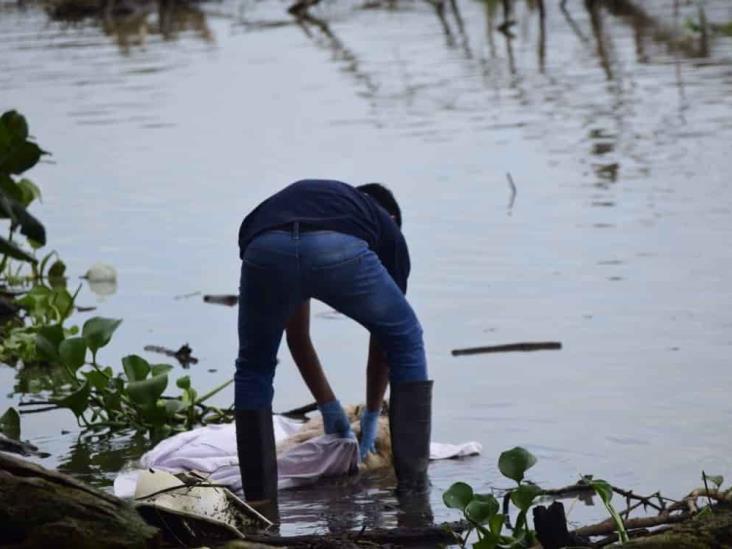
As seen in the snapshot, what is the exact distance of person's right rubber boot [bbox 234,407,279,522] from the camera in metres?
6.30

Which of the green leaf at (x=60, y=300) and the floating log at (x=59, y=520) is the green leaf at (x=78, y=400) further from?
the floating log at (x=59, y=520)

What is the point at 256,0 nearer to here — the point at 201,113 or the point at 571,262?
the point at 201,113

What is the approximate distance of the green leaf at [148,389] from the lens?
7.30 meters

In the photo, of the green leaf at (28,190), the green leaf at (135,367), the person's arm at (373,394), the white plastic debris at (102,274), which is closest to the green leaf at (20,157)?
the green leaf at (28,190)

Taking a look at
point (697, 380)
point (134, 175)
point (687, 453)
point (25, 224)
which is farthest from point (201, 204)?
point (687, 453)

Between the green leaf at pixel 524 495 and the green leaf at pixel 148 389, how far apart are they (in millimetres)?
2582

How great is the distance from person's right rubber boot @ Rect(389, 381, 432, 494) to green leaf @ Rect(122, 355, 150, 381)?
1380 mm

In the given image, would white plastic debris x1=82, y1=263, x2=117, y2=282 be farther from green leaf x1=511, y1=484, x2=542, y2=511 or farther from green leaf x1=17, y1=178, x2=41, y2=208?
green leaf x1=511, y1=484, x2=542, y2=511

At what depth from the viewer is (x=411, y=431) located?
256 inches

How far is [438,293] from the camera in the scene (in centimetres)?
1010

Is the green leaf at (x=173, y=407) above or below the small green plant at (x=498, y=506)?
below

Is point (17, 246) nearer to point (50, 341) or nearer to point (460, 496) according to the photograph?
point (50, 341)

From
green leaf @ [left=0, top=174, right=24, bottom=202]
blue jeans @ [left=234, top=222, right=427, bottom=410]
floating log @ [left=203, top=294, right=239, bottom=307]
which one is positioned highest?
blue jeans @ [left=234, top=222, right=427, bottom=410]

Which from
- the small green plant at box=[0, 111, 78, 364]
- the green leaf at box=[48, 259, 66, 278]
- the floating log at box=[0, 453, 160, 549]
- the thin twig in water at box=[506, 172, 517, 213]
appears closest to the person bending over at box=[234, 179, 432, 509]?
the floating log at box=[0, 453, 160, 549]
